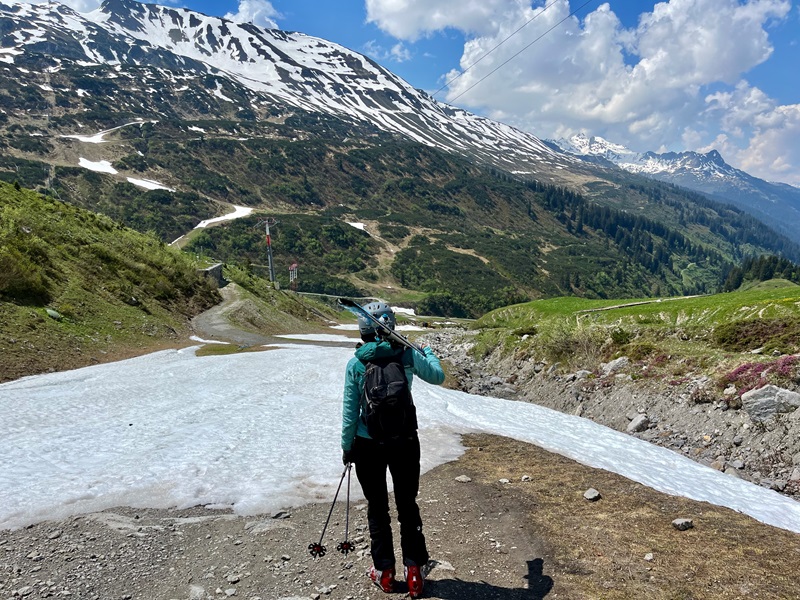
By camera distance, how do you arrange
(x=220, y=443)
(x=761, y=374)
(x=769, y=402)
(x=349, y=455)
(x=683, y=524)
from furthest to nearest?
(x=761, y=374) < (x=769, y=402) < (x=220, y=443) < (x=683, y=524) < (x=349, y=455)

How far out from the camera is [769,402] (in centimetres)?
1495

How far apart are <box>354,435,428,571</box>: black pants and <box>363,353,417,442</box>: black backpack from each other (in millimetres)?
286

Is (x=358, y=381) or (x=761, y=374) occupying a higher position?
(x=358, y=381)

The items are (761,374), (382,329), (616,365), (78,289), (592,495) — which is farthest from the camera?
(78,289)

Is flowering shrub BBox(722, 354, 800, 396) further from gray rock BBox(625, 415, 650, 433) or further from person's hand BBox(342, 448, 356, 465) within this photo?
person's hand BBox(342, 448, 356, 465)

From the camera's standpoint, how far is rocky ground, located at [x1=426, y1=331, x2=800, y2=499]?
1394 centimetres

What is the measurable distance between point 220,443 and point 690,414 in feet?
52.4

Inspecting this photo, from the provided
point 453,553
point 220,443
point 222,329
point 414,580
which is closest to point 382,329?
point 414,580

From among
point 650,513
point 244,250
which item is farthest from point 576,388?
point 244,250

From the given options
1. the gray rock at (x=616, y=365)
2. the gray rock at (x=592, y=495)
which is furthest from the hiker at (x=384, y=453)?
the gray rock at (x=616, y=365)

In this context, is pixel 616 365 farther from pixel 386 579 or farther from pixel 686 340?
pixel 386 579

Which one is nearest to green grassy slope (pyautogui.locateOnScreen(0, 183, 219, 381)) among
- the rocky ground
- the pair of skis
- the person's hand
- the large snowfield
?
the large snowfield

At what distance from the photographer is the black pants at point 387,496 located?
5.81m

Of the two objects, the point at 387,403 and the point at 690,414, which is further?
the point at 690,414
